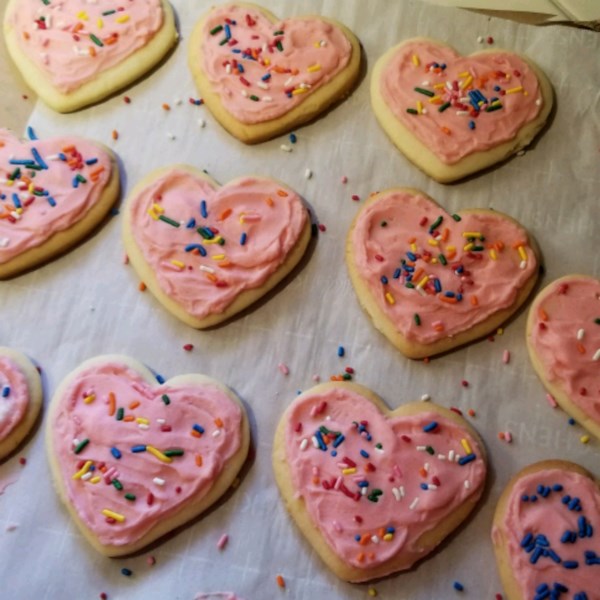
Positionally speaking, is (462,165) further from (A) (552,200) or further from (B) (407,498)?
(B) (407,498)

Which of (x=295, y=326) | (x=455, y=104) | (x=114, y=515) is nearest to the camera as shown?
(x=114, y=515)

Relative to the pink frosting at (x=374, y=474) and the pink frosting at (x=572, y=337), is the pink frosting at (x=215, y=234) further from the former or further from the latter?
the pink frosting at (x=572, y=337)

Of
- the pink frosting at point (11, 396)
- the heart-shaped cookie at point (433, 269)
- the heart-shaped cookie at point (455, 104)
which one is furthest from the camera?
the heart-shaped cookie at point (455, 104)

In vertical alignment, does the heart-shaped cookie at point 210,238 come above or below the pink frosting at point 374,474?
above

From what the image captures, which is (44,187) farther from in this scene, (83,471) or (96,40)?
(83,471)

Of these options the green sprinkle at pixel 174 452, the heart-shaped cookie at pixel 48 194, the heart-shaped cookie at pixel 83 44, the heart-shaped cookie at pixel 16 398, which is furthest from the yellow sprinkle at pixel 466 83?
the heart-shaped cookie at pixel 16 398

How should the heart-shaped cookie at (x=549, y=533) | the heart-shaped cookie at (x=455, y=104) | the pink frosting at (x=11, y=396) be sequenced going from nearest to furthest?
1. the heart-shaped cookie at (x=549, y=533)
2. the pink frosting at (x=11, y=396)
3. the heart-shaped cookie at (x=455, y=104)

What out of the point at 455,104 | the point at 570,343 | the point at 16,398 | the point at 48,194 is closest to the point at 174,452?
the point at 16,398
